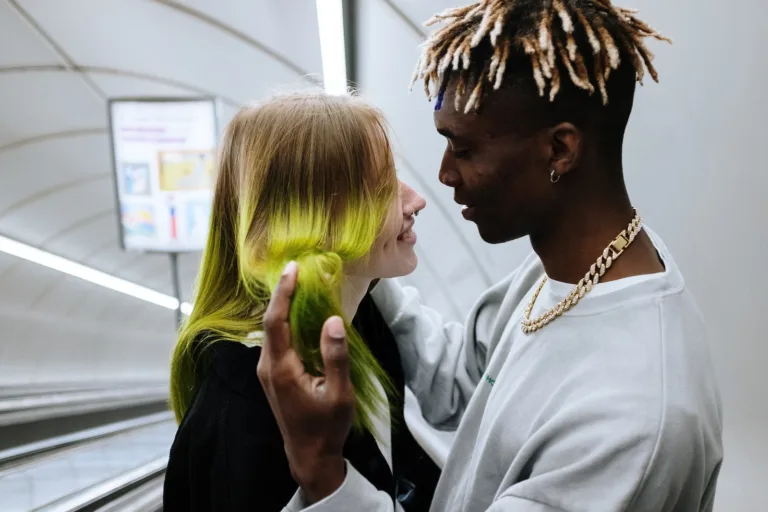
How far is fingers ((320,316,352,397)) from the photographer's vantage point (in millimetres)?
934

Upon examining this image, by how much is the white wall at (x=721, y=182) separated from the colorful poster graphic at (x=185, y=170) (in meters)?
2.45

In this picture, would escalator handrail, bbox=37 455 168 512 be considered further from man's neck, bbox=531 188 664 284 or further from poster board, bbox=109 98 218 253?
man's neck, bbox=531 188 664 284

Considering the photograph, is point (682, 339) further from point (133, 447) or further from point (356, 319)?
point (133, 447)

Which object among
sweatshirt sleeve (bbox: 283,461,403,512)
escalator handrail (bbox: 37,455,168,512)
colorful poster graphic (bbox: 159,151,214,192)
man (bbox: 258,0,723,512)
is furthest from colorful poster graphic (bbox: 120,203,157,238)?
sweatshirt sleeve (bbox: 283,461,403,512)

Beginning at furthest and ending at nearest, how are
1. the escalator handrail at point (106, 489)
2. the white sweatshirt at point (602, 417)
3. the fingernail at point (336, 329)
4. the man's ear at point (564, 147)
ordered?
1. the escalator handrail at point (106, 489)
2. the man's ear at point (564, 147)
3. the white sweatshirt at point (602, 417)
4. the fingernail at point (336, 329)

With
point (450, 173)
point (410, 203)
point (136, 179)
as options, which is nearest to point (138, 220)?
point (136, 179)

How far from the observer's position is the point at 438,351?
202 cm

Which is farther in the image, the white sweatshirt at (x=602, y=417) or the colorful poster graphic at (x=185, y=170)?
the colorful poster graphic at (x=185, y=170)

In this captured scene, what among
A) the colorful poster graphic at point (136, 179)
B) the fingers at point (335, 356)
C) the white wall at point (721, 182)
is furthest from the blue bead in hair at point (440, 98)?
the colorful poster graphic at point (136, 179)

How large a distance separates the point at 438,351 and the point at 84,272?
8.45 meters

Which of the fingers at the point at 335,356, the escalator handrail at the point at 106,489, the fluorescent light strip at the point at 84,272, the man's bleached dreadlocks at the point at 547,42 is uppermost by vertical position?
the man's bleached dreadlocks at the point at 547,42

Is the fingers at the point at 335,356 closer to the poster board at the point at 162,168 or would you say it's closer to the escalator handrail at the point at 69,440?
the escalator handrail at the point at 69,440

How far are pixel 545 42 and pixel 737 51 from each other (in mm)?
611

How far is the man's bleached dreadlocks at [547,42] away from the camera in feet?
3.67
